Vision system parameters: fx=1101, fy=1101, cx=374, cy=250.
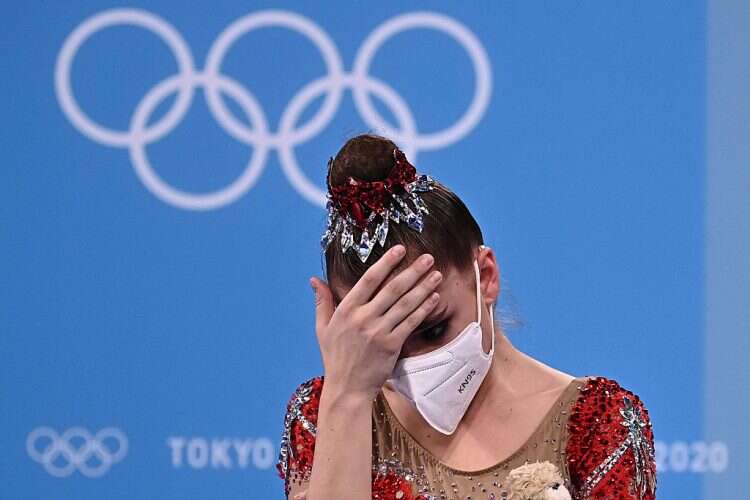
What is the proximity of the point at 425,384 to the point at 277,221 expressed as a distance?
134 cm

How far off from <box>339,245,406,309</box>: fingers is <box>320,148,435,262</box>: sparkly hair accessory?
0.04 metres

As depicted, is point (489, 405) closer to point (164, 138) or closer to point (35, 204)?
point (164, 138)

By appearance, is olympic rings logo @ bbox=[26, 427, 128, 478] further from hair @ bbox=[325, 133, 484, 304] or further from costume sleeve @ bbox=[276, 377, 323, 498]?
hair @ bbox=[325, 133, 484, 304]

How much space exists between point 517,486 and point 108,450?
64.3 inches

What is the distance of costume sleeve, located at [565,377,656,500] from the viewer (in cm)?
165

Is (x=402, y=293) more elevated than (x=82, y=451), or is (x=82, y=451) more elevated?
(x=82, y=451)

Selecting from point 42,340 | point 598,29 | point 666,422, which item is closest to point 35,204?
point 42,340

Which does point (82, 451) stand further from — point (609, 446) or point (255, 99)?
point (609, 446)

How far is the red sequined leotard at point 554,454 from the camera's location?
1665 millimetres

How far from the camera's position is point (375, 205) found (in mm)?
1602

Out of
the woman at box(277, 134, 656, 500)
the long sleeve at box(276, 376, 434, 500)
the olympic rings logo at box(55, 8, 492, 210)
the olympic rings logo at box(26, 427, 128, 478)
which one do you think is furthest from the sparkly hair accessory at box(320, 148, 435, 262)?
the olympic rings logo at box(26, 427, 128, 478)

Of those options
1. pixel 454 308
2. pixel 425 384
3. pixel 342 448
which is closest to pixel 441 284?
pixel 454 308

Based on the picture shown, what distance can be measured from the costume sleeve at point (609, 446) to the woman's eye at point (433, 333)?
26 cm

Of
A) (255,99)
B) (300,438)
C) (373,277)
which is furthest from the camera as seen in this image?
(255,99)
